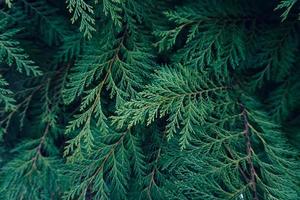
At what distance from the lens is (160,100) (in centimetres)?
204

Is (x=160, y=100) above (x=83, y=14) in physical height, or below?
below

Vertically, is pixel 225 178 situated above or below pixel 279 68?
below

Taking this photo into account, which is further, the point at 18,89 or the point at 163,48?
the point at 18,89

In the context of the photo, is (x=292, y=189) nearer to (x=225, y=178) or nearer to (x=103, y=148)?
(x=225, y=178)

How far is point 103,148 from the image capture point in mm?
2357

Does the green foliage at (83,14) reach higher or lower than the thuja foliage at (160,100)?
higher

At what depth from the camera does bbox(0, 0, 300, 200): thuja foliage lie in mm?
2021

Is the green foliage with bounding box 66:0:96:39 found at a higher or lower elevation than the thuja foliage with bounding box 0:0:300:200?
higher

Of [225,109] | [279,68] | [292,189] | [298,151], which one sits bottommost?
[292,189]

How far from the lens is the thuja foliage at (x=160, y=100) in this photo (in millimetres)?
2021

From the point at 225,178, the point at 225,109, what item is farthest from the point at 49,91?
the point at 225,178

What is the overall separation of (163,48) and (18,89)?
107cm

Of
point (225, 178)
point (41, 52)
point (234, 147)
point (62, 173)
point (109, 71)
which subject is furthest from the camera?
point (41, 52)

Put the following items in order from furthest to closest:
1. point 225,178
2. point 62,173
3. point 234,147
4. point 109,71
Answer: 1. point 62,173
2. point 109,71
3. point 234,147
4. point 225,178
